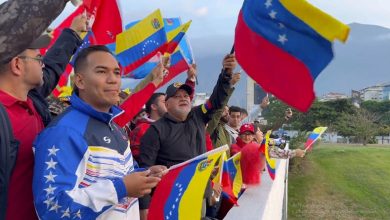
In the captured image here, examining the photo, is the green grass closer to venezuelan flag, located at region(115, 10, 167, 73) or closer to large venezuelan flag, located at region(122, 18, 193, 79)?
large venezuelan flag, located at region(122, 18, 193, 79)

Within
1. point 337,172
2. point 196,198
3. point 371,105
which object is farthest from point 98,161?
point 371,105

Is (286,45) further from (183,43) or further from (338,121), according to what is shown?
(338,121)

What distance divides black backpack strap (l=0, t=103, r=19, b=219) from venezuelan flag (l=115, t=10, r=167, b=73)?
2.90m

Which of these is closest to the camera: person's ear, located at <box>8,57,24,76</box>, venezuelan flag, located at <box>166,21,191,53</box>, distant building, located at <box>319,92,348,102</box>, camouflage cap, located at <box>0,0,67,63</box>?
camouflage cap, located at <box>0,0,67,63</box>

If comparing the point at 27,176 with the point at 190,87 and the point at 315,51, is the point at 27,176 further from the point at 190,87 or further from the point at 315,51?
the point at 190,87

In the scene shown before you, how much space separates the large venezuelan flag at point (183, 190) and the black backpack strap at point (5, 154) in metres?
0.86

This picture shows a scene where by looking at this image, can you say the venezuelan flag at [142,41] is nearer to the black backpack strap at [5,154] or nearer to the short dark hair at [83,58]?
the short dark hair at [83,58]

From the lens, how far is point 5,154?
197cm

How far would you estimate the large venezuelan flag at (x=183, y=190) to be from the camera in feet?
8.73

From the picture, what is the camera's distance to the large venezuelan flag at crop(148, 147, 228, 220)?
2.66 meters

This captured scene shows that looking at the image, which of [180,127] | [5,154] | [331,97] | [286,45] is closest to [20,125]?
[5,154]

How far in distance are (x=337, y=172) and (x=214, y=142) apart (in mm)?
16270

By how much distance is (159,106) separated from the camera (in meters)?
5.08

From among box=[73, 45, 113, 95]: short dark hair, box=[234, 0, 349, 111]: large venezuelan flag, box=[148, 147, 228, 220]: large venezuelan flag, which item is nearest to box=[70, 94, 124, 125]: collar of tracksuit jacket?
box=[73, 45, 113, 95]: short dark hair
